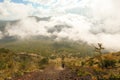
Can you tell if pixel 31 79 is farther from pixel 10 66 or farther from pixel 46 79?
pixel 10 66

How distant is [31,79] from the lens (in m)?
44.4

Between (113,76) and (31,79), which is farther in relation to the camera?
(31,79)

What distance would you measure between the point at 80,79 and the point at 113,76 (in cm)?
576

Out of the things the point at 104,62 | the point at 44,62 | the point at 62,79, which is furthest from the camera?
the point at 44,62

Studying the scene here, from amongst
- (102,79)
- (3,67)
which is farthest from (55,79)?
(3,67)

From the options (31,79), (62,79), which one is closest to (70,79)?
(62,79)

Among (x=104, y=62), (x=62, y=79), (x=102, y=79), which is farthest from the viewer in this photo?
(x=104, y=62)

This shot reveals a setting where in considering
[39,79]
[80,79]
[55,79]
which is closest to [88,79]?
[80,79]

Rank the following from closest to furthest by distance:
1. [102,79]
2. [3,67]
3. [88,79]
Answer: [102,79] < [88,79] < [3,67]

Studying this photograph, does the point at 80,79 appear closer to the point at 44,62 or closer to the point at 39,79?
the point at 39,79

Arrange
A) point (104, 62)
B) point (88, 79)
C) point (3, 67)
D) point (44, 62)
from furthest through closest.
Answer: point (44, 62)
point (3, 67)
point (104, 62)
point (88, 79)

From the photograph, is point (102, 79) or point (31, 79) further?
point (31, 79)

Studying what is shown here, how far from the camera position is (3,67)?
108 m

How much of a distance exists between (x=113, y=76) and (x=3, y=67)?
260 feet
